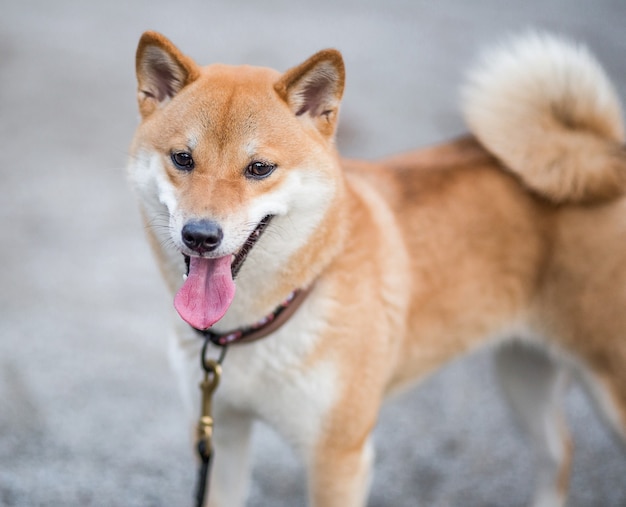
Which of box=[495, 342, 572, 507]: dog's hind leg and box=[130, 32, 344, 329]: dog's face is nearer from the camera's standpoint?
box=[130, 32, 344, 329]: dog's face

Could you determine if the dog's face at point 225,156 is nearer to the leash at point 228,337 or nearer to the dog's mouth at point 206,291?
the dog's mouth at point 206,291

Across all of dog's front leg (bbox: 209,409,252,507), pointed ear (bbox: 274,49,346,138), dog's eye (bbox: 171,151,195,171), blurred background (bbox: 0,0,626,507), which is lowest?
blurred background (bbox: 0,0,626,507)

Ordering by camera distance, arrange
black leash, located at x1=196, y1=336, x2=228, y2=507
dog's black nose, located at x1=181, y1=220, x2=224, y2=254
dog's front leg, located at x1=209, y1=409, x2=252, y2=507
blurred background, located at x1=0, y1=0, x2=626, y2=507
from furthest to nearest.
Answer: blurred background, located at x1=0, y1=0, x2=626, y2=507 → dog's front leg, located at x1=209, y1=409, x2=252, y2=507 → black leash, located at x1=196, y1=336, x2=228, y2=507 → dog's black nose, located at x1=181, y1=220, x2=224, y2=254

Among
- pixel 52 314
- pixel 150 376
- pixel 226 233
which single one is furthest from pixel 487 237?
pixel 52 314

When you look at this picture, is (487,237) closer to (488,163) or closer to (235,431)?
(488,163)

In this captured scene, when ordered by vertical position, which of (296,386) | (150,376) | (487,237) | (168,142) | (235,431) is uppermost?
(168,142)

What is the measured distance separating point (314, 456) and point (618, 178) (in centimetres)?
151

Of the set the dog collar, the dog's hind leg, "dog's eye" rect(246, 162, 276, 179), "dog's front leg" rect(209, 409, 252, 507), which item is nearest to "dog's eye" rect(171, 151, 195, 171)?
"dog's eye" rect(246, 162, 276, 179)

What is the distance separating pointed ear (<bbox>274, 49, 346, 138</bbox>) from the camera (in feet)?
6.93

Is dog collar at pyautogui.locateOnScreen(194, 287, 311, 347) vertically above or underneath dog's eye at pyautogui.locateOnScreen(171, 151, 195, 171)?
underneath

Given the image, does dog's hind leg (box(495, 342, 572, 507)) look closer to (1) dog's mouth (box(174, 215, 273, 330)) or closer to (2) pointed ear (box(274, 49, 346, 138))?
(2) pointed ear (box(274, 49, 346, 138))

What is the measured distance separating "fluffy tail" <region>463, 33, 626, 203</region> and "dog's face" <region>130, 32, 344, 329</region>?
858 millimetres

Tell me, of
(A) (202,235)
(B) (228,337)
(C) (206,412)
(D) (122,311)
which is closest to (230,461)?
(C) (206,412)

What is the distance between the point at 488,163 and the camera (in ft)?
9.20
